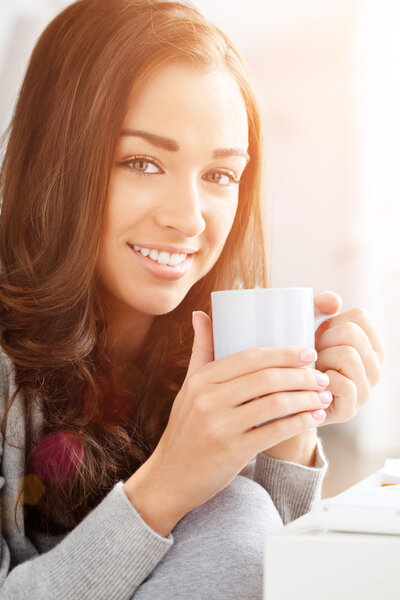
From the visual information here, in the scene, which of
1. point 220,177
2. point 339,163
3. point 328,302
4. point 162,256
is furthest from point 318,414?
point 339,163

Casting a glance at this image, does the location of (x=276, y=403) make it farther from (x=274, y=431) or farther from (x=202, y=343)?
(x=202, y=343)

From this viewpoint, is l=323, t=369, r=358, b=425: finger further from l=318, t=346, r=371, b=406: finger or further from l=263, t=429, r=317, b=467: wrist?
l=263, t=429, r=317, b=467: wrist

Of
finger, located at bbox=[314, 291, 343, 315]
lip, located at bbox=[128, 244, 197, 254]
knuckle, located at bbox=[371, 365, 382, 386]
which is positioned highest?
lip, located at bbox=[128, 244, 197, 254]

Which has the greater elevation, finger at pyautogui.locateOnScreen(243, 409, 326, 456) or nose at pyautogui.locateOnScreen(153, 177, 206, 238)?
nose at pyautogui.locateOnScreen(153, 177, 206, 238)

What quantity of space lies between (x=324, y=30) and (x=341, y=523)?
1481 mm

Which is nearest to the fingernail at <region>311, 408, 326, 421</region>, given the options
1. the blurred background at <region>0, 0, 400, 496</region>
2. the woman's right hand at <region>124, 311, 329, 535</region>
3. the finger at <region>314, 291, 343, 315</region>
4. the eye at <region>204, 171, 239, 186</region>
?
the woman's right hand at <region>124, 311, 329, 535</region>

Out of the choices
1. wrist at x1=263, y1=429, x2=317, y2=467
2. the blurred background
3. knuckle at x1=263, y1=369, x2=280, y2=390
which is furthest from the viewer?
the blurred background

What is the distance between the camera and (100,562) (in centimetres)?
65

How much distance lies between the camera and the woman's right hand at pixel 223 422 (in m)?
0.62

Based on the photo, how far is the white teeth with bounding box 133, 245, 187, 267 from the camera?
0.96m

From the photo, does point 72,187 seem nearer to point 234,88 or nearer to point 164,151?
point 164,151

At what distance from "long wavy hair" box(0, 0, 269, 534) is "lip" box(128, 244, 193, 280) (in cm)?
8

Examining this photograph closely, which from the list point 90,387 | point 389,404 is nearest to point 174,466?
point 90,387

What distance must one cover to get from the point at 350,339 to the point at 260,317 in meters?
0.19
